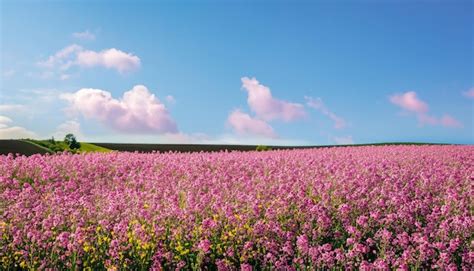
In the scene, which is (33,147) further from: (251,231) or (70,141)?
(251,231)

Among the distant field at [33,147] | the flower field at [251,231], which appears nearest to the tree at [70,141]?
the distant field at [33,147]

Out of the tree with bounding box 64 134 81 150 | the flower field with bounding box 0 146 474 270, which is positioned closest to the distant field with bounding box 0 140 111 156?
the tree with bounding box 64 134 81 150

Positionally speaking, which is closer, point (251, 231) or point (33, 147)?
point (251, 231)

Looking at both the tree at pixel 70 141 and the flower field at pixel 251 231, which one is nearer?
the flower field at pixel 251 231

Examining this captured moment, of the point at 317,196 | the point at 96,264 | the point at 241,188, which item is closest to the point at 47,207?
the point at 96,264

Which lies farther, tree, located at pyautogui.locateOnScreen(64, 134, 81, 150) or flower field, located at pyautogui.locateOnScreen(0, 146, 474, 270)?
tree, located at pyautogui.locateOnScreen(64, 134, 81, 150)

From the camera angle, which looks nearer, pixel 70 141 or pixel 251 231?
pixel 251 231

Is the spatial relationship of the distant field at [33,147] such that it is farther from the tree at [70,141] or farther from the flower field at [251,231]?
the flower field at [251,231]

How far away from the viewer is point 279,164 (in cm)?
1271

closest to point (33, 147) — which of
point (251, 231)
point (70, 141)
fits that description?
point (70, 141)

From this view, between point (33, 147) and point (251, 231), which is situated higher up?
point (33, 147)

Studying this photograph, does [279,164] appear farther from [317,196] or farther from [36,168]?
[36,168]

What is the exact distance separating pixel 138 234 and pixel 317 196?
3.44 meters

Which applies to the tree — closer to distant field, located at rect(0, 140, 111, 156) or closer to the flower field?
distant field, located at rect(0, 140, 111, 156)
